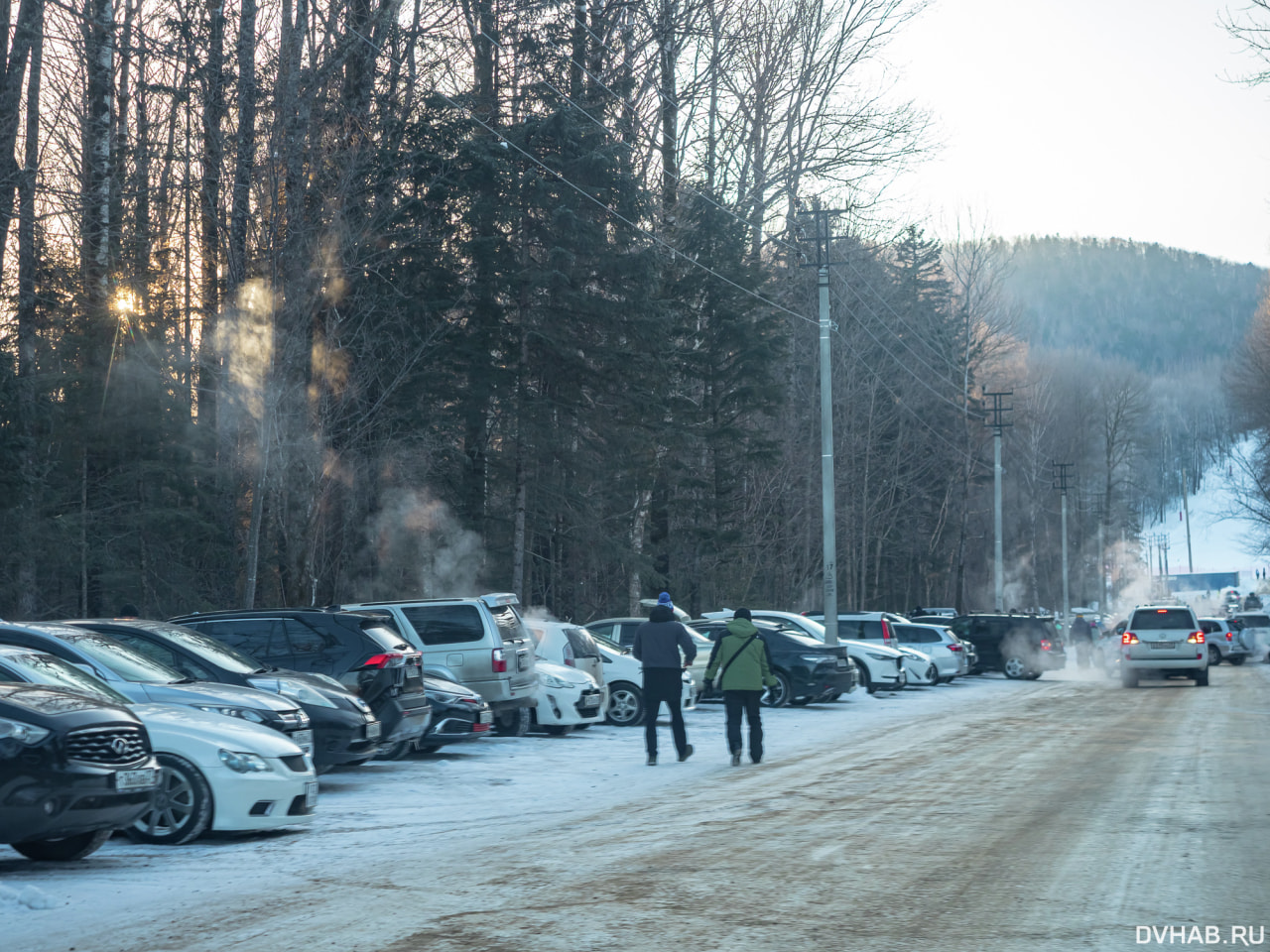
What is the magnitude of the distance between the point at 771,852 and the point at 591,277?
24.1 meters

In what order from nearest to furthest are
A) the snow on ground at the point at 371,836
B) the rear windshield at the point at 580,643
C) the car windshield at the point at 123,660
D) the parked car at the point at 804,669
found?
the snow on ground at the point at 371,836 < the car windshield at the point at 123,660 < the rear windshield at the point at 580,643 < the parked car at the point at 804,669

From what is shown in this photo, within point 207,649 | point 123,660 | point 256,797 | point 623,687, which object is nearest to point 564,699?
point 623,687

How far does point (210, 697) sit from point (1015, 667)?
30.9 m

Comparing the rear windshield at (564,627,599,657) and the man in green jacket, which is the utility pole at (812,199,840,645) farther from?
the man in green jacket

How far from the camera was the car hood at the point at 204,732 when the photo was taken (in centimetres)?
947

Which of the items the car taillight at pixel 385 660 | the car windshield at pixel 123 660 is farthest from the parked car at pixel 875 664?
the car windshield at pixel 123 660

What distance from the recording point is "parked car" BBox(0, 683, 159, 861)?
7773 mm

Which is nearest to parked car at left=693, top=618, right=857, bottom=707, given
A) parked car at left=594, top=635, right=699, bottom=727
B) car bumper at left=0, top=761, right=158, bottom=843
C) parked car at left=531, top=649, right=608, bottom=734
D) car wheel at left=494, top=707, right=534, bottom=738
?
parked car at left=594, top=635, right=699, bottom=727

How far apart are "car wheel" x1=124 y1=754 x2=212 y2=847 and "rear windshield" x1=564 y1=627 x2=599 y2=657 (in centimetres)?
946

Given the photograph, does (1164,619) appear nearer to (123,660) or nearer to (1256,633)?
(1256,633)

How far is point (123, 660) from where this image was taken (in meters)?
10.9

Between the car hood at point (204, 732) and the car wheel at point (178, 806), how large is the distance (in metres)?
0.15

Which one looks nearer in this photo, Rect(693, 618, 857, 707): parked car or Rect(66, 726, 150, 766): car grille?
Rect(66, 726, 150, 766): car grille

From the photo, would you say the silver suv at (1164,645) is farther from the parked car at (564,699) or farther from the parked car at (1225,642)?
the parked car at (1225,642)
